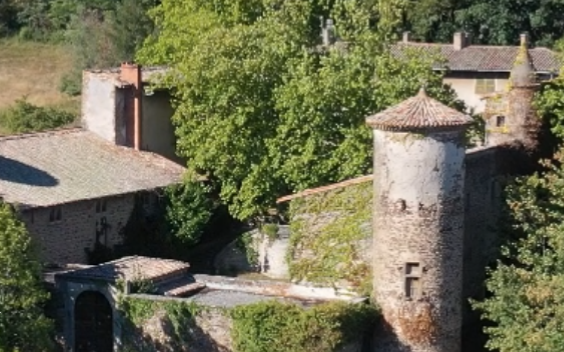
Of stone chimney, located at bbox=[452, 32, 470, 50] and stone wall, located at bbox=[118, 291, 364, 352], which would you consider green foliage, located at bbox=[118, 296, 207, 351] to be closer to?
stone wall, located at bbox=[118, 291, 364, 352]

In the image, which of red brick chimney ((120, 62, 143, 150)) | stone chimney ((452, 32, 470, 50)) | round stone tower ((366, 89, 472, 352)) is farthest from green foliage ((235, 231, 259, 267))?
stone chimney ((452, 32, 470, 50))

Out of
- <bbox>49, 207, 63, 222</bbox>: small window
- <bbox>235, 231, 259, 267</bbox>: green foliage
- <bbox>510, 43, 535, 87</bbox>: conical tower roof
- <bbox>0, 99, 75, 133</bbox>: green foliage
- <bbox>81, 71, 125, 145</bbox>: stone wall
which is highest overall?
<bbox>510, 43, 535, 87</bbox>: conical tower roof

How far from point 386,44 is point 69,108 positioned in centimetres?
2374

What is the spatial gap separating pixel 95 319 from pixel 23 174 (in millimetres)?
7145

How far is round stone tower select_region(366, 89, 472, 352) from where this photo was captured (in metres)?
33.5

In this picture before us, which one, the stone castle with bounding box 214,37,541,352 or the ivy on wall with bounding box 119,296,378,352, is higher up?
the stone castle with bounding box 214,37,541,352

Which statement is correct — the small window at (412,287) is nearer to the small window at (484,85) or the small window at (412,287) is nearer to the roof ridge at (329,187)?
the roof ridge at (329,187)

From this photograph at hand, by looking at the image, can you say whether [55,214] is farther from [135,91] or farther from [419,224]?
[419,224]

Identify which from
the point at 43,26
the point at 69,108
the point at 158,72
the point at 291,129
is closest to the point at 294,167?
the point at 291,129

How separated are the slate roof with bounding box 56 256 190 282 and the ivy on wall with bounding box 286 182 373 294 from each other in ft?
10.7

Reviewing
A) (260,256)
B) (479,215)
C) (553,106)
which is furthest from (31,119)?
(553,106)

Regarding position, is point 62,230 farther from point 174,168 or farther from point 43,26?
point 43,26

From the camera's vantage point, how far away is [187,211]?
1688 inches

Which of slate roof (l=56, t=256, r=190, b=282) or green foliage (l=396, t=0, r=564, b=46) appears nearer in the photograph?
slate roof (l=56, t=256, r=190, b=282)
